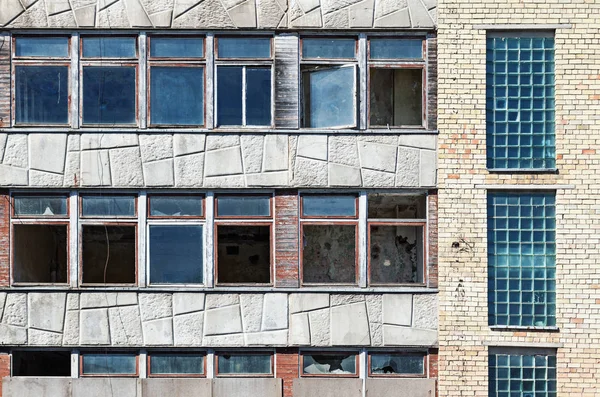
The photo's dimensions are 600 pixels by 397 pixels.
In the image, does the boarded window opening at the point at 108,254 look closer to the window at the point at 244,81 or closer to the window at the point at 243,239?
the window at the point at 243,239

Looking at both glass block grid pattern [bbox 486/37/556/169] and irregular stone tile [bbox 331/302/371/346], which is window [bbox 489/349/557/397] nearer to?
irregular stone tile [bbox 331/302/371/346]

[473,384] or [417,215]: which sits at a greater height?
[417,215]

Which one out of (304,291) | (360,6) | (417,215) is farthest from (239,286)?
(360,6)

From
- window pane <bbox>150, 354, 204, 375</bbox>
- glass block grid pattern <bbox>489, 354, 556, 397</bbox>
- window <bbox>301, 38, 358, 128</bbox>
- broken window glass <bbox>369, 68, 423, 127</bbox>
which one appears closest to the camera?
glass block grid pattern <bbox>489, 354, 556, 397</bbox>

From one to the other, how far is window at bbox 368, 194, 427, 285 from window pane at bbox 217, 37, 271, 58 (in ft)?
9.24

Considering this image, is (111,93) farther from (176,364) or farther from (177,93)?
(176,364)

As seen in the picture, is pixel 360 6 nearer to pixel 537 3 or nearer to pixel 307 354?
pixel 537 3

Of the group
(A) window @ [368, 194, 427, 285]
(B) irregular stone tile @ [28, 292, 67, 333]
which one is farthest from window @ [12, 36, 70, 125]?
(A) window @ [368, 194, 427, 285]

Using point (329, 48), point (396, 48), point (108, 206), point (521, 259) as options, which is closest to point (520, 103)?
point (396, 48)

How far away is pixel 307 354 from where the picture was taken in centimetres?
1100

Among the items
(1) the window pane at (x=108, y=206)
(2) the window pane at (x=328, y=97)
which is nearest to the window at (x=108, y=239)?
(1) the window pane at (x=108, y=206)

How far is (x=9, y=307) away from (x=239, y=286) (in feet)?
11.5

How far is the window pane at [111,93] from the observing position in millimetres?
11133

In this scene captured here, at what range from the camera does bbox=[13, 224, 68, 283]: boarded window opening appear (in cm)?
1112
